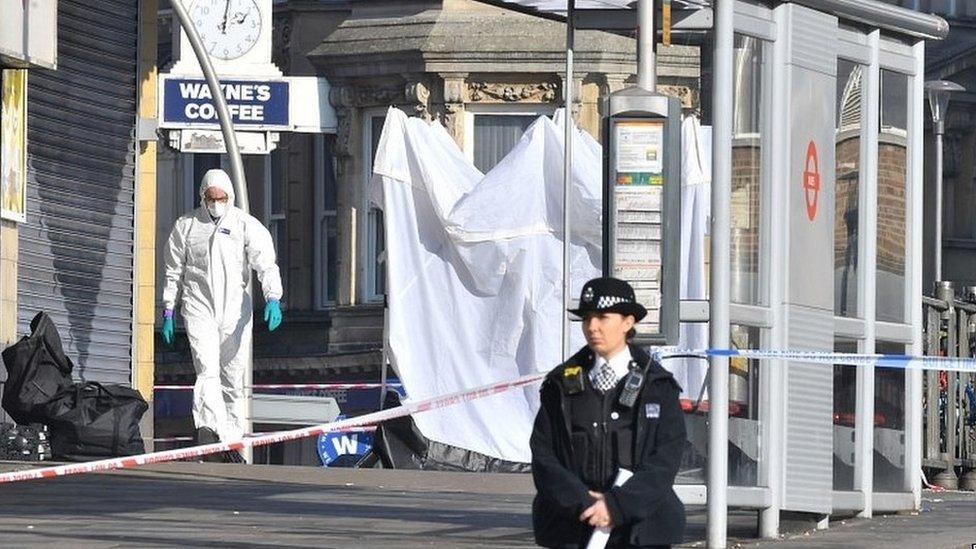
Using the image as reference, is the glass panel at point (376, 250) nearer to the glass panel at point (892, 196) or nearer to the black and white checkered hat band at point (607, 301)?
the glass panel at point (892, 196)

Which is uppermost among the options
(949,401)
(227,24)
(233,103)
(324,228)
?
(227,24)

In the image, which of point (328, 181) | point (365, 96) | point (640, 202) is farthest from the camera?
point (328, 181)

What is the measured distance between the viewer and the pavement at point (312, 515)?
12.6 m

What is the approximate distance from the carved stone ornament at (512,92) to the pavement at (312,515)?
21.5 m

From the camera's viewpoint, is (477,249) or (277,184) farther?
(277,184)

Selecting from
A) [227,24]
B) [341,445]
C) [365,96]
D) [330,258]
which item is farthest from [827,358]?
[330,258]

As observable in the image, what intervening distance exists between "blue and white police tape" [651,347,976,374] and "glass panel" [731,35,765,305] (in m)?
0.27

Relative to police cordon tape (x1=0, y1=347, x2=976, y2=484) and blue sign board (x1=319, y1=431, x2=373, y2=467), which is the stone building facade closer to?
blue sign board (x1=319, y1=431, x2=373, y2=467)

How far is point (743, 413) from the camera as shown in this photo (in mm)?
13102

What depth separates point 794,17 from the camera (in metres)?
13.3

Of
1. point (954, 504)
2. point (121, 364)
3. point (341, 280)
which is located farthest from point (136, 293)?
point (341, 280)

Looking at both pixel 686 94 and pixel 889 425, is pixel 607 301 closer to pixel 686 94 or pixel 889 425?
pixel 889 425

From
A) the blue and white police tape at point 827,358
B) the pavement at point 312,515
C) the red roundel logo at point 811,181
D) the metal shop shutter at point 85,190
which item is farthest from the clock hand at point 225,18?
the blue and white police tape at point 827,358

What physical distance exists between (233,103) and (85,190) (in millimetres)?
1860
